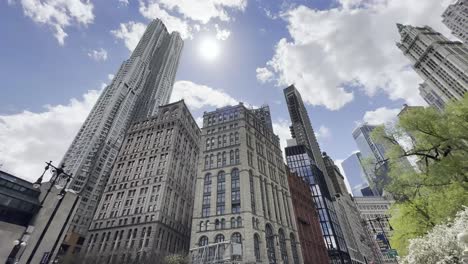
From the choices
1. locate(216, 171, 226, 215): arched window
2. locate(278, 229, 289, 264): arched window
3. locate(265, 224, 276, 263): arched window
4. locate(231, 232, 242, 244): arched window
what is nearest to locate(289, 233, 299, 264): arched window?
locate(278, 229, 289, 264): arched window

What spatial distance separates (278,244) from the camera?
165 ft

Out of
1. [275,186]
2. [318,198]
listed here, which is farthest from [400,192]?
[318,198]

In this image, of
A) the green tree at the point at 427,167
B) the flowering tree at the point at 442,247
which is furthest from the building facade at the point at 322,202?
the flowering tree at the point at 442,247

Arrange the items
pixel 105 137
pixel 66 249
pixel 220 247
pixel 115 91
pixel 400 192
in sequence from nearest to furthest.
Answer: pixel 400 192 < pixel 220 247 < pixel 66 249 < pixel 105 137 < pixel 115 91

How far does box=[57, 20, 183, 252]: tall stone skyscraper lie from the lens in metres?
103

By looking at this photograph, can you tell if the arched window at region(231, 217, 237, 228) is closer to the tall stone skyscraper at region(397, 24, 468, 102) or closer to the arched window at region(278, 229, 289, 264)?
the arched window at region(278, 229, 289, 264)

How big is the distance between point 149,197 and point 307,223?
158ft

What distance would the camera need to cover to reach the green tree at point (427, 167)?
50.9ft

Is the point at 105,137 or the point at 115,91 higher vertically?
the point at 115,91

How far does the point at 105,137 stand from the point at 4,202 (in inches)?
3861

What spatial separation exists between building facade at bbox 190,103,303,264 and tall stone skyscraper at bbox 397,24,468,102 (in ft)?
249

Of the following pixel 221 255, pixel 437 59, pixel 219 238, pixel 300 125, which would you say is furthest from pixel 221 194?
pixel 437 59

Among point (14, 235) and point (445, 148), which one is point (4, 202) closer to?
point (14, 235)

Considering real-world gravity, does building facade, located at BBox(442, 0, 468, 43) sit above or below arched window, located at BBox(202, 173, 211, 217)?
above
